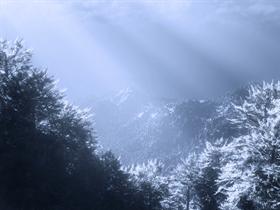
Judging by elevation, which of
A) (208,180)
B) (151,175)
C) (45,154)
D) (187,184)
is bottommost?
(45,154)

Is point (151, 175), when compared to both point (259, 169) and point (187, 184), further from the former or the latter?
point (259, 169)

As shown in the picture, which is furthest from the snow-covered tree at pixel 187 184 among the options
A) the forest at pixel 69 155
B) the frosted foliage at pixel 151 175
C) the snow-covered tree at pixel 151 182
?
the forest at pixel 69 155

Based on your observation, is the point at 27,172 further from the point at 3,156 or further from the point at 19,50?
the point at 19,50

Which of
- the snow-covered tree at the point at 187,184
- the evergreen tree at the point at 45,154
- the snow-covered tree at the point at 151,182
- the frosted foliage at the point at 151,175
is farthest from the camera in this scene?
the snow-covered tree at the point at 187,184

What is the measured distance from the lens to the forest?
106 feet

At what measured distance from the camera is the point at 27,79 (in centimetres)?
3956

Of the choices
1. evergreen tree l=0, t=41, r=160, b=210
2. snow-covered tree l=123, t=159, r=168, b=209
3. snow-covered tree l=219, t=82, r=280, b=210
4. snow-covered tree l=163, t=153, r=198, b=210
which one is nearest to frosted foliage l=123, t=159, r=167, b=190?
snow-covered tree l=123, t=159, r=168, b=209

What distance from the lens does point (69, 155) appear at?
40.0 m

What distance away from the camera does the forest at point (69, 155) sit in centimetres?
3234

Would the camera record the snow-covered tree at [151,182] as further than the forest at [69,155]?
Yes

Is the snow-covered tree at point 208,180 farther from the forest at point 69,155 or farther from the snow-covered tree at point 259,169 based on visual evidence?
the snow-covered tree at point 259,169

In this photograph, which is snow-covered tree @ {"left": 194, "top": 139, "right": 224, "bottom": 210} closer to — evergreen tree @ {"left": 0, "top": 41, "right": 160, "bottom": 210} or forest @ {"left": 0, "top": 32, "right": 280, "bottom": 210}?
forest @ {"left": 0, "top": 32, "right": 280, "bottom": 210}

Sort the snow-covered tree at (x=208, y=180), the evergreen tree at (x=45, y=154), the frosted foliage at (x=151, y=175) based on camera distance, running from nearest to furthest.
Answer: the evergreen tree at (x=45, y=154) < the snow-covered tree at (x=208, y=180) < the frosted foliage at (x=151, y=175)

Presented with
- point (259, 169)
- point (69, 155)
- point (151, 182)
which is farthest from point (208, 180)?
point (259, 169)
